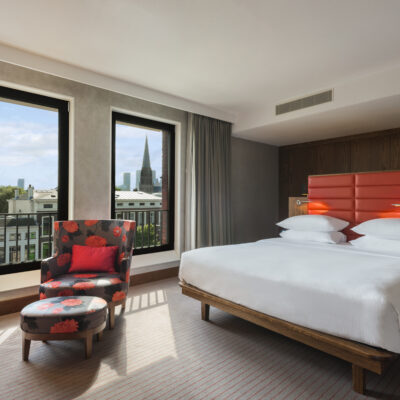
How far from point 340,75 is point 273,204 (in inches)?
116

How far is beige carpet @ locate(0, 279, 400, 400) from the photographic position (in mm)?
1667

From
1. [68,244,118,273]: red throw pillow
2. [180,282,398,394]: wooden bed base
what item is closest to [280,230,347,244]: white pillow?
[180,282,398,394]: wooden bed base

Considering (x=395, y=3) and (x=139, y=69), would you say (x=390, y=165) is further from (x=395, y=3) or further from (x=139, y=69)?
(x=139, y=69)

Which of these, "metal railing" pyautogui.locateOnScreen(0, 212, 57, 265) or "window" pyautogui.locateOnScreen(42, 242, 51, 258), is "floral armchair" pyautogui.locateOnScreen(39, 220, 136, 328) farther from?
"window" pyautogui.locateOnScreen(42, 242, 51, 258)

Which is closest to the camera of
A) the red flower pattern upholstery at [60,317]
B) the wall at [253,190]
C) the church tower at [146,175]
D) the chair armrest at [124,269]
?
the red flower pattern upholstery at [60,317]

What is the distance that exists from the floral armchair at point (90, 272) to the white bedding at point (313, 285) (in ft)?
1.91

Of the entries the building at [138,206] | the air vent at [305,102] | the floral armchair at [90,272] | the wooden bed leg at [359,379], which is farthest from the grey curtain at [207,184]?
the wooden bed leg at [359,379]

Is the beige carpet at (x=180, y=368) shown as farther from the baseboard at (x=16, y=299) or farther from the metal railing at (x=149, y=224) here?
the metal railing at (x=149, y=224)

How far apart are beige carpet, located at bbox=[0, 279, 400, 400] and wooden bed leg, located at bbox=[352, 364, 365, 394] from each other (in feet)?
0.13

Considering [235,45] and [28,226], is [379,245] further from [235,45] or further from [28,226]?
[28,226]

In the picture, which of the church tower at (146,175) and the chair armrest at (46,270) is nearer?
the chair armrest at (46,270)

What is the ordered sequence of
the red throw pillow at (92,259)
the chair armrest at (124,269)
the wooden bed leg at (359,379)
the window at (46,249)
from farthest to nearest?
1. the window at (46,249)
2. the red throw pillow at (92,259)
3. the chair armrest at (124,269)
4. the wooden bed leg at (359,379)

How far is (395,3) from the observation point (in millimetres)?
2145

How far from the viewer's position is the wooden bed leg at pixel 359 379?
1.64 meters
